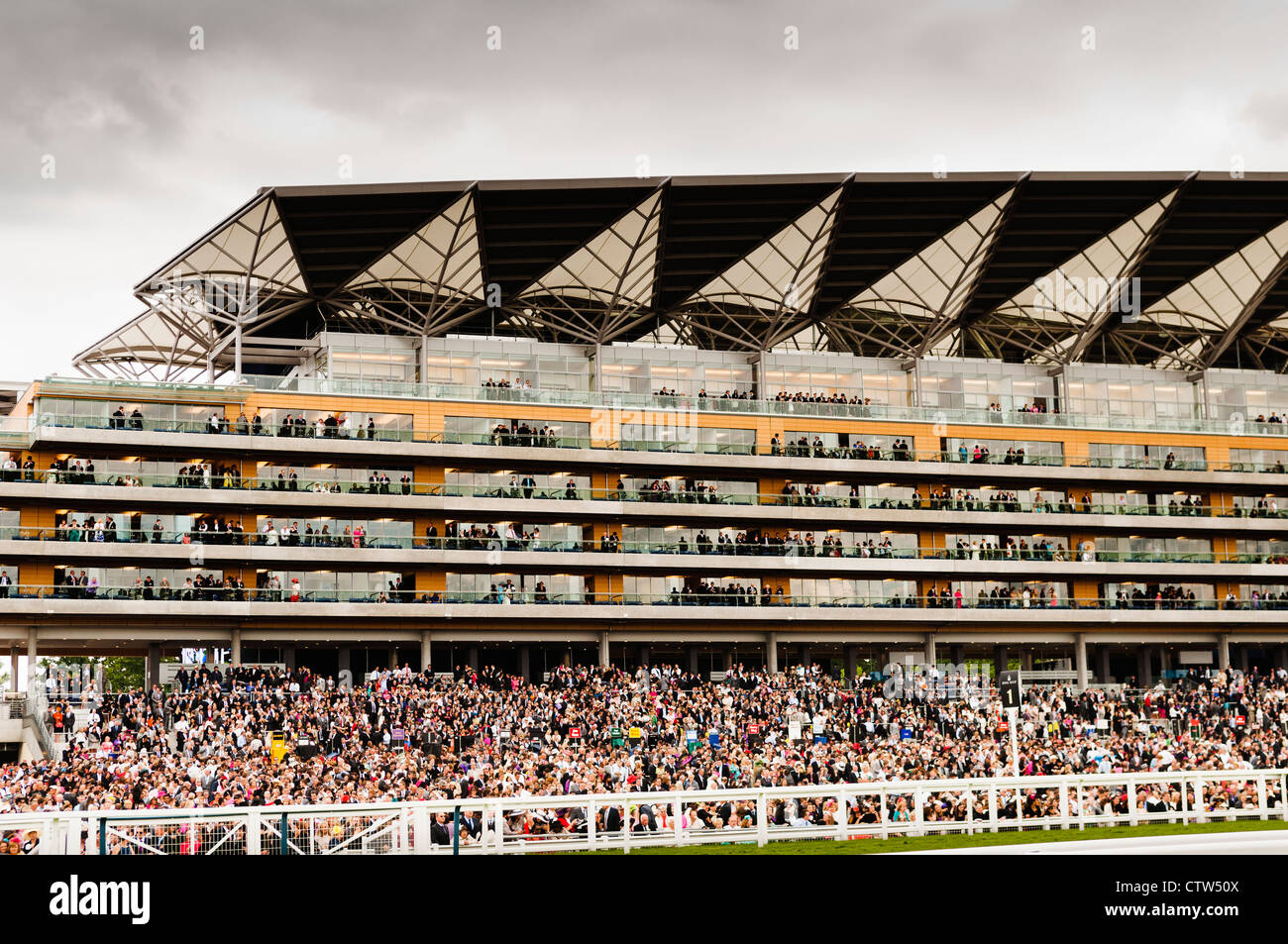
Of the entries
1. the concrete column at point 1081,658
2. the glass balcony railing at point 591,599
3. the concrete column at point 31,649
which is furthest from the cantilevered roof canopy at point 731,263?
the concrete column at point 1081,658

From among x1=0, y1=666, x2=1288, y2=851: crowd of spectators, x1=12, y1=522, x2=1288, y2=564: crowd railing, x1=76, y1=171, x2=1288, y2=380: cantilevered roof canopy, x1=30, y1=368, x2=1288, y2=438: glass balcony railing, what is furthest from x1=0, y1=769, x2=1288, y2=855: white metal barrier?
x1=30, y1=368, x2=1288, y2=438: glass balcony railing

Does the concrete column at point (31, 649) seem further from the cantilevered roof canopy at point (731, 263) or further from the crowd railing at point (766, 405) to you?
the cantilevered roof canopy at point (731, 263)

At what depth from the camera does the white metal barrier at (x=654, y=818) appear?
18234 millimetres

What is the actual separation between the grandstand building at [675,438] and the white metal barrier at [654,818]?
1690 inches

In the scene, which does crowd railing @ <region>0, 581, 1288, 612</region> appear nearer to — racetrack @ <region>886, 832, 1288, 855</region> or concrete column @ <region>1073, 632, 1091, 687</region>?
concrete column @ <region>1073, 632, 1091, 687</region>

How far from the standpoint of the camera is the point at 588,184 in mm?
66438

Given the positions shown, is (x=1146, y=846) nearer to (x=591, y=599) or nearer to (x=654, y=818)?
(x=654, y=818)

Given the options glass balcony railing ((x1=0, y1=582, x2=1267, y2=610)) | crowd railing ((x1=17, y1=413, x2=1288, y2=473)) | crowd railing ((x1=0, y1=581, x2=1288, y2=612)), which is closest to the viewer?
glass balcony railing ((x1=0, y1=582, x2=1267, y2=610))

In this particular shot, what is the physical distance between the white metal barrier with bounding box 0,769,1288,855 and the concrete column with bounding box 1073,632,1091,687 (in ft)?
163

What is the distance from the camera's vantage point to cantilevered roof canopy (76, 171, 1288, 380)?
221 feet

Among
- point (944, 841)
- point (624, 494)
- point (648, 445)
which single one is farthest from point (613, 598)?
point (944, 841)
